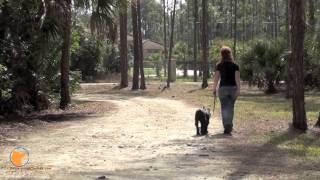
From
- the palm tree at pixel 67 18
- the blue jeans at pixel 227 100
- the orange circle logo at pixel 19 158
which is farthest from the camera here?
the palm tree at pixel 67 18

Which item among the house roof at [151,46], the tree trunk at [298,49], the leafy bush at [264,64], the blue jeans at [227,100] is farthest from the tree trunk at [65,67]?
→ the house roof at [151,46]

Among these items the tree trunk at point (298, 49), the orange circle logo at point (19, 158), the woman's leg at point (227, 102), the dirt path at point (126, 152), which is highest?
the tree trunk at point (298, 49)

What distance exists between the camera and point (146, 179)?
8.10 metres

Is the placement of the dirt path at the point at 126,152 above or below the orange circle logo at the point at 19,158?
below

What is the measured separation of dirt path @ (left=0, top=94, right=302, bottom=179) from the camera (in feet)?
28.0

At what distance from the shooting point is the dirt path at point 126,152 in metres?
8.54

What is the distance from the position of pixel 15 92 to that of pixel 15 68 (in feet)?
2.16

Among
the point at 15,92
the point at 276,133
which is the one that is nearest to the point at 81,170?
Answer: the point at 276,133

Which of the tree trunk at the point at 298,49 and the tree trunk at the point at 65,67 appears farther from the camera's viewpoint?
the tree trunk at the point at 65,67

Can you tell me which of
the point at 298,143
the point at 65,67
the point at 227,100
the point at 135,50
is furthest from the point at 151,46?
the point at 298,143

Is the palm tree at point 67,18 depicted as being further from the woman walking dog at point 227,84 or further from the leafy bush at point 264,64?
the leafy bush at point 264,64

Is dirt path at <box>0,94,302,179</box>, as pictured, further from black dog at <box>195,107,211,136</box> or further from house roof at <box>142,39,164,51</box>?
house roof at <box>142,39,164,51</box>

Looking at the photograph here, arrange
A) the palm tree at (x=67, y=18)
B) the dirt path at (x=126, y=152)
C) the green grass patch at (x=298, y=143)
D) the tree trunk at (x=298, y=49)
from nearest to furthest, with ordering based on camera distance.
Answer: the dirt path at (x=126, y=152), the green grass patch at (x=298, y=143), the tree trunk at (x=298, y=49), the palm tree at (x=67, y=18)

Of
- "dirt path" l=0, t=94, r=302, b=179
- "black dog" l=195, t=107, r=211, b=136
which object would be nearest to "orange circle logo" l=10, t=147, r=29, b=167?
"dirt path" l=0, t=94, r=302, b=179
